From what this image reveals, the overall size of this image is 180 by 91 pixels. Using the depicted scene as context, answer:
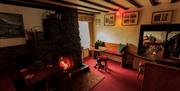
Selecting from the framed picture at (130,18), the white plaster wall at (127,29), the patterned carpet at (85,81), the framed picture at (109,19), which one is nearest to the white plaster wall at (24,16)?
the patterned carpet at (85,81)

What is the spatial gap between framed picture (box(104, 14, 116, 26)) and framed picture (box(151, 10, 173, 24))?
163 cm

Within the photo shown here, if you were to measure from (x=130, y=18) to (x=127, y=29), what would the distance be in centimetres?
47

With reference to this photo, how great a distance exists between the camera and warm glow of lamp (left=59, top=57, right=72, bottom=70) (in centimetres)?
293

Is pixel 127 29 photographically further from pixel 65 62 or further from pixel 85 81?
pixel 65 62

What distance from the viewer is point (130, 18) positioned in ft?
13.7

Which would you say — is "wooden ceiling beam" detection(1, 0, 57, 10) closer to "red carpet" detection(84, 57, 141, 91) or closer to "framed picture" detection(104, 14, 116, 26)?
"framed picture" detection(104, 14, 116, 26)

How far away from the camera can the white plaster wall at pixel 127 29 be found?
10.7 ft

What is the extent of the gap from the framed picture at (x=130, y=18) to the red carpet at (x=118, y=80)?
76.2 inches

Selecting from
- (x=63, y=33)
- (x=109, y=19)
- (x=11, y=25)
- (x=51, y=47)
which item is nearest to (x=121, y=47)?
(x=109, y=19)

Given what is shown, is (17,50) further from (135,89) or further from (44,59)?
(135,89)

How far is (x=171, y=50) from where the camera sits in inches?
132

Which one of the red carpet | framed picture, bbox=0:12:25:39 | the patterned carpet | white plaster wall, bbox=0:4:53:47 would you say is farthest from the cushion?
framed picture, bbox=0:12:25:39

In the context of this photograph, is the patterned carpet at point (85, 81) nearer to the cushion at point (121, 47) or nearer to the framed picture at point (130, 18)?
the cushion at point (121, 47)

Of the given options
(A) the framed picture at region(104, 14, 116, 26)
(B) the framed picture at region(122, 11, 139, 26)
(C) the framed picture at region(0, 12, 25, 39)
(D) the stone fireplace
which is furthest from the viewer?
(A) the framed picture at region(104, 14, 116, 26)
